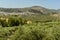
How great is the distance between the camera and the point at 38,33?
1917 centimetres

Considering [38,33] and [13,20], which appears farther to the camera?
[13,20]

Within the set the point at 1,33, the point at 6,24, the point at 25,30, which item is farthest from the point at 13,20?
the point at 25,30

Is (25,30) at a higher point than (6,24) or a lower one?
higher

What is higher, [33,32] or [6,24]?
[33,32]

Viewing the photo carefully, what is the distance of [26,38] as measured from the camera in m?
18.4

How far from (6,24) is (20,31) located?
21898mm

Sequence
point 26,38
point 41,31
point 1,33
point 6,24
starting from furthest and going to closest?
point 6,24, point 1,33, point 41,31, point 26,38

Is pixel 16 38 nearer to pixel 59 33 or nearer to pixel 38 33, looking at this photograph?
pixel 38 33

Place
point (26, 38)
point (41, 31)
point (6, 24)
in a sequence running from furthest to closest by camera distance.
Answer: point (6, 24)
point (41, 31)
point (26, 38)

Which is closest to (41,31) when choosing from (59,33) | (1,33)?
(59,33)

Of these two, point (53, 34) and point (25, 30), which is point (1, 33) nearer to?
point (25, 30)

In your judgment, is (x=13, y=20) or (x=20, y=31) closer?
(x=20, y=31)

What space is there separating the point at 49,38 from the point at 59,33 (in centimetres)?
121

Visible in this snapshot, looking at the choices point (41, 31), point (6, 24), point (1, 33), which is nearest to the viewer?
point (41, 31)
